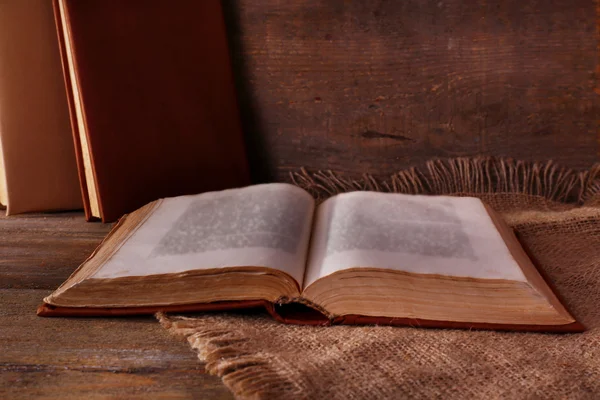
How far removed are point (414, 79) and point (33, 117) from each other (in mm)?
862

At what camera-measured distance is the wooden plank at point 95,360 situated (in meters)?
0.79

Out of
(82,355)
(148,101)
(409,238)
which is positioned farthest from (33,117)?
(409,238)

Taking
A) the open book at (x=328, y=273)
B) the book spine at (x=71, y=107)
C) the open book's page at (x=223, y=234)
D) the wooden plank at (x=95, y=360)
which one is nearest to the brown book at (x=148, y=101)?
the book spine at (x=71, y=107)

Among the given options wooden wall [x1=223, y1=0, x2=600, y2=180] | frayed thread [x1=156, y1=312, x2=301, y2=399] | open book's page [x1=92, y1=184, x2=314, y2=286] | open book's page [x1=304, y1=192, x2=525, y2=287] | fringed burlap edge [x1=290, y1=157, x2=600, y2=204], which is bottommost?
fringed burlap edge [x1=290, y1=157, x2=600, y2=204]

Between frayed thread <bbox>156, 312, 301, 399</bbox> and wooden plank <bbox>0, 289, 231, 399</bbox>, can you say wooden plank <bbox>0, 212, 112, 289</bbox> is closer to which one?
wooden plank <bbox>0, 289, 231, 399</bbox>

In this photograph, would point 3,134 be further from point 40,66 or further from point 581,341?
point 581,341

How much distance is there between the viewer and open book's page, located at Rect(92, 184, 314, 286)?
1013mm

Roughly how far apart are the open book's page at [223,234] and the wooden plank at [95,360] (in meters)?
0.09

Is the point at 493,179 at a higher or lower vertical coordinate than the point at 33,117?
lower

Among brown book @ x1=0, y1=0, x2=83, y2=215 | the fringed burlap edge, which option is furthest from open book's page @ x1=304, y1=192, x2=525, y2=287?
brown book @ x1=0, y1=0, x2=83, y2=215

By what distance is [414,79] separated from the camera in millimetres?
1582

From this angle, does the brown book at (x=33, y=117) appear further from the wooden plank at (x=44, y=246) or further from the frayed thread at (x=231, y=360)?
the frayed thread at (x=231, y=360)

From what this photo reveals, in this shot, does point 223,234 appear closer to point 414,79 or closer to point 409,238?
point 409,238

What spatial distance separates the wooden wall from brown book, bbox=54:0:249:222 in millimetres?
99
